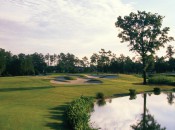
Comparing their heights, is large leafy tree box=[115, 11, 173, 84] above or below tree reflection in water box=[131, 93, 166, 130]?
above

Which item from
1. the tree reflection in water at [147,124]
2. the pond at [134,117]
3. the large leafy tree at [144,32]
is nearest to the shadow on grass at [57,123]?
the pond at [134,117]

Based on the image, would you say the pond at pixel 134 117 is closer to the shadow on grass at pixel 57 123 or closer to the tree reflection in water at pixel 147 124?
the tree reflection in water at pixel 147 124

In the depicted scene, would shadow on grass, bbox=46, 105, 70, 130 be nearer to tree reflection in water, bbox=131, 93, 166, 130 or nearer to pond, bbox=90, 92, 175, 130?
pond, bbox=90, 92, 175, 130

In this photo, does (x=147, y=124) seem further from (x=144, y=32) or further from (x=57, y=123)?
(x=144, y=32)

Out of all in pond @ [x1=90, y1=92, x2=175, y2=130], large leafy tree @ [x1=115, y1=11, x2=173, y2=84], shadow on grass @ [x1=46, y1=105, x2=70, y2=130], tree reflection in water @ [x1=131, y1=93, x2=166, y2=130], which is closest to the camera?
shadow on grass @ [x1=46, y1=105, x2=70, y2=130]

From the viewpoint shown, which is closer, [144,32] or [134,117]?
[134,117]

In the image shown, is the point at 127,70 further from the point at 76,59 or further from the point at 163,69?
the point at 76,59

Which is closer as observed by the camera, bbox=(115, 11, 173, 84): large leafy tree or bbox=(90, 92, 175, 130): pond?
bbox=(90, 92, 175, 130): pond

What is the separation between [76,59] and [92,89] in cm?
14301

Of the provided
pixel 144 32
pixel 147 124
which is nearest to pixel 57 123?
pixel 147 124

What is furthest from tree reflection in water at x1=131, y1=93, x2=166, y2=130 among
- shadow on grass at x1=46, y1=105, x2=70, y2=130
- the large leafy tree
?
the large leafy tree

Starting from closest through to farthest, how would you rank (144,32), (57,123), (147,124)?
1. (57,123)
2. (147,124)
3. (144,32)

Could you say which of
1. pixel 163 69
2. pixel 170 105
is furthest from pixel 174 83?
pixel 163 69

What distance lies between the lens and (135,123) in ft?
93.9
